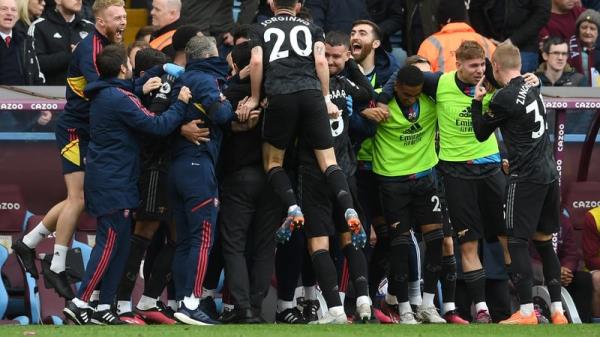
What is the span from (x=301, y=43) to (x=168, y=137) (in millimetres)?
1163

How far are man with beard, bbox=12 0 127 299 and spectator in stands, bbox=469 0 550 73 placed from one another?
15.2ft

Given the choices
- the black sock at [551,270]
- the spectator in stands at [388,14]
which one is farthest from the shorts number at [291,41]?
the spectator in stands at [388,14]

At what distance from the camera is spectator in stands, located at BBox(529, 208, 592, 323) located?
40.3ft

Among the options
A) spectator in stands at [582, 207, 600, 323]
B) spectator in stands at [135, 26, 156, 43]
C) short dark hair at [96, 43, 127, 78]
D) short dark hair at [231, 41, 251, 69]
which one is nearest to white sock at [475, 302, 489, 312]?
spectator in stands at [582, 207, 600, 323]

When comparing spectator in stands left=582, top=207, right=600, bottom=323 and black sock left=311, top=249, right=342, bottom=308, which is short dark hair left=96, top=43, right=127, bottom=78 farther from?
spectator in stands left=582, top=207, right=600, bottom=323

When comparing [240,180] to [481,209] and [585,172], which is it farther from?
[585,172]

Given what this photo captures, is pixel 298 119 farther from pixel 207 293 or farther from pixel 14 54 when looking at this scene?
pixel 14 54

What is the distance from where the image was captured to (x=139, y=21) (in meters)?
15.7

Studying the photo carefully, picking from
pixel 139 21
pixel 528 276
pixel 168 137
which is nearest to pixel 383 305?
pixel 528 276

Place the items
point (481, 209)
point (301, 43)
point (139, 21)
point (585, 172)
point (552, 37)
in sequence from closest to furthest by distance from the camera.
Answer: point (301, 43), point (481, 209), point (585, 172), point (552, 37), point (139, 21)

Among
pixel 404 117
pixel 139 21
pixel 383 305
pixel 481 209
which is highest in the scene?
pixel 139 21

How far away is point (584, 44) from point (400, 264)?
467 cm

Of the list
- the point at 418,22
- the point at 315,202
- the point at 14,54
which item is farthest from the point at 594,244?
the point at 14,54

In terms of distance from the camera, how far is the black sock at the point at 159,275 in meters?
11.2
